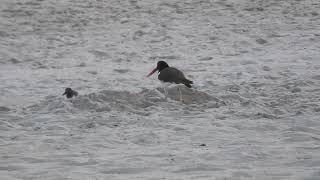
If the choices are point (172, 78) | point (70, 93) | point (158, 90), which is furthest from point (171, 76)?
point (70, 93)

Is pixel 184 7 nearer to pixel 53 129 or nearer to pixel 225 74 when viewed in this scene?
pixel 225 74

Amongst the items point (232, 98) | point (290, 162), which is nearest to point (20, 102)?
point (232, 98)

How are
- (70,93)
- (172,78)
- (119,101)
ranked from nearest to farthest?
(119,101), (70,93), (172,78)

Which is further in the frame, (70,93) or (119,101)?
(70,93)

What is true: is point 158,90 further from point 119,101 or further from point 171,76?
point 119,101

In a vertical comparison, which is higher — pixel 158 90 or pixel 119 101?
pixel 119 101

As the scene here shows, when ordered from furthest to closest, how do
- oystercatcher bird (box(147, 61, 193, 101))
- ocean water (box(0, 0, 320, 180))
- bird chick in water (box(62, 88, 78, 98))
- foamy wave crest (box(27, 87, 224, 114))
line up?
oystercatcher bird (box(147, 61, 193, 101)), bird chick in water (box(62, 88, 78, 98)), foamy wave crest (box(27, 87, 224, 114)), ocean water (box(0, 0, 320, 180))

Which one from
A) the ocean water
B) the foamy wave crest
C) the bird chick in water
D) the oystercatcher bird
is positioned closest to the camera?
the ocean water

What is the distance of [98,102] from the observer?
10.5 metres

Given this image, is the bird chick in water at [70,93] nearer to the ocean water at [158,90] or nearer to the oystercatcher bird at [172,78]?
the ocean water at [158,90]

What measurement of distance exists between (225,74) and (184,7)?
753 centimetres

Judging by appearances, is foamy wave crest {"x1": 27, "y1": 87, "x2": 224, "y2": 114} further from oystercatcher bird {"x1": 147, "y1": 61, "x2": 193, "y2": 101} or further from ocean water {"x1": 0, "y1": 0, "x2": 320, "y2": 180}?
oystercatcher bird {"x1": 147, "y1": 61, "x2": 193, "y2": 101}

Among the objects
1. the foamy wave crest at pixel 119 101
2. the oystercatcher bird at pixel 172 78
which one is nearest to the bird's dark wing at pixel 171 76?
the oystercatcher bird at pixel 172 78

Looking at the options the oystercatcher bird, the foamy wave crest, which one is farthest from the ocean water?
the oystercatcher bird
